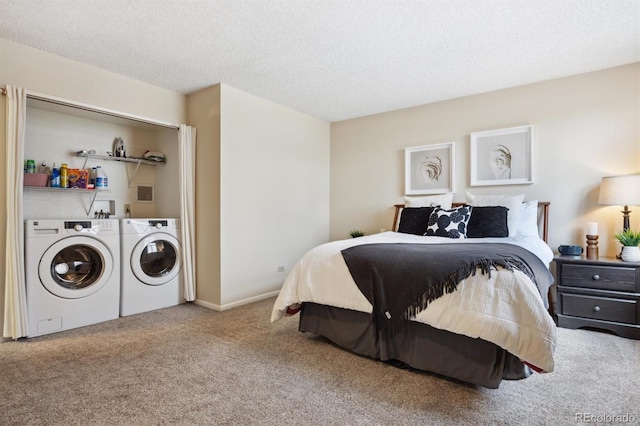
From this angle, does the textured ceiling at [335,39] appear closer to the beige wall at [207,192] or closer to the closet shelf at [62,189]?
the beige wall at [207,192]

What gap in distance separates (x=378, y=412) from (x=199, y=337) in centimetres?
166

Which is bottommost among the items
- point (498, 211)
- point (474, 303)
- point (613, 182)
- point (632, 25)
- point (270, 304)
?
point (270, 304)

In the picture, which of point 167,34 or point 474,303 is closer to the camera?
point 474,303

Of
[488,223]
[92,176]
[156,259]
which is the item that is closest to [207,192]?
[156,259]

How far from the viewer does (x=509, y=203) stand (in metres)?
3.45

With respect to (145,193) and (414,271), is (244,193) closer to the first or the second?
(145,193)

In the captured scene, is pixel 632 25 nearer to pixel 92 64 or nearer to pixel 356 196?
pixel 356 196

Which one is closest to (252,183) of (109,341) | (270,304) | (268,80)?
(268,80)

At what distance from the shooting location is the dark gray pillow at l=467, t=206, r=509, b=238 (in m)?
3.25

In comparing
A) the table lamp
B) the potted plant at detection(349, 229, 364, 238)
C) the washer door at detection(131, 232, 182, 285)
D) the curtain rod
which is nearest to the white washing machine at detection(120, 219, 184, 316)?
the washer door at detection(131, 232, 182, 285)

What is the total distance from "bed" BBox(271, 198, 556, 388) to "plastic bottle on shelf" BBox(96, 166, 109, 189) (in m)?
2.44

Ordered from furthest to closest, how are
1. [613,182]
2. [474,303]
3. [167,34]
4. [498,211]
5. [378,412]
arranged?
[498,211]
[613,182]
[167,34]
[474,303]
[378,412]

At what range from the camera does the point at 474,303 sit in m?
1.84

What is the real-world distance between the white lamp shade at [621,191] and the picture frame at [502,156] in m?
0.70
